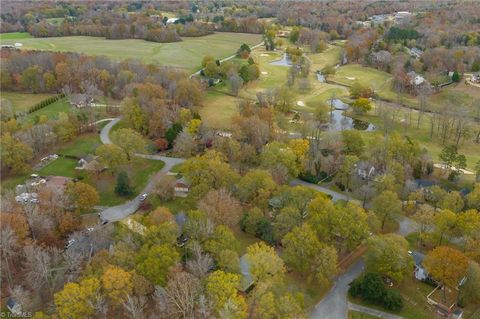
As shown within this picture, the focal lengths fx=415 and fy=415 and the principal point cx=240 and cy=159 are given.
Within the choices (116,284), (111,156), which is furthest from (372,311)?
(111,156)

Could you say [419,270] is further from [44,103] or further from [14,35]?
[14,35]

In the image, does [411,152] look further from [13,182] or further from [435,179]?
[13,182]

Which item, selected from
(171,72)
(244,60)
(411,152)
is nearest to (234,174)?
(411,152)

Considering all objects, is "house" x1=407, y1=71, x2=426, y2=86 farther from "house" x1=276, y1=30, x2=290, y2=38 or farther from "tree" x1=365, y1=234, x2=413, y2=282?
"house" x1=276, y1=30, x2=290, y2=38

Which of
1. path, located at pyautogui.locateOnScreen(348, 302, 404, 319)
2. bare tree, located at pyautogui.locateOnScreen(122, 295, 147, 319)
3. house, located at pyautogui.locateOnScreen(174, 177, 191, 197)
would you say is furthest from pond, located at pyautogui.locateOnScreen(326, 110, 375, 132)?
bare tree, located at pyautogui.locateOnScreen(122, 295, 147, 319)

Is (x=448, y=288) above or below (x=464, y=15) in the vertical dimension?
below

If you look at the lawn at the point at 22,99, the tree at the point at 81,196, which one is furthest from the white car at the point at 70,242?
the lawn at the point at 22,99
